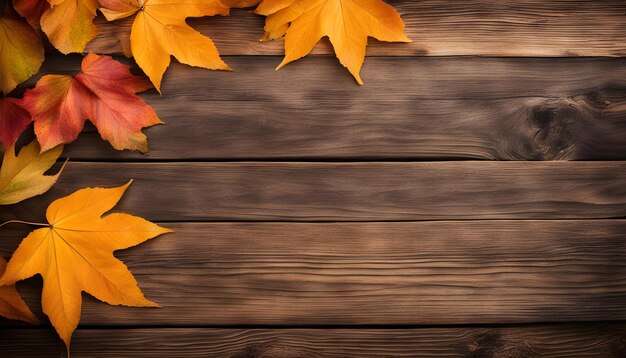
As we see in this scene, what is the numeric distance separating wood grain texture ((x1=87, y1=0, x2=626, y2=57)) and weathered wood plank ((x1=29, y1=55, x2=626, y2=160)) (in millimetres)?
20

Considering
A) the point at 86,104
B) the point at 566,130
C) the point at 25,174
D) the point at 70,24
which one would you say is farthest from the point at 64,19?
the point at 566,130

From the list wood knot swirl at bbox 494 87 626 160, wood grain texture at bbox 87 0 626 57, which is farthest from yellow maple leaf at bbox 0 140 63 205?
wood knot swirl at bbox 494 87 626 160

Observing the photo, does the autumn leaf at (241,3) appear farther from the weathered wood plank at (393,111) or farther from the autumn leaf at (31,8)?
the autumn leaf at (31,8)

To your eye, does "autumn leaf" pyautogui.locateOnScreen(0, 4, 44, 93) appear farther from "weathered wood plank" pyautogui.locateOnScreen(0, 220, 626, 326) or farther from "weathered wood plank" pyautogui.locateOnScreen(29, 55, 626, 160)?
"weathered wood plank" pyautogui.locateOnScreen(0, 220, 626, 326)

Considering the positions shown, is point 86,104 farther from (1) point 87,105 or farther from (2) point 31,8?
(2) point 31,8

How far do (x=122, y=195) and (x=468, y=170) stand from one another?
0.57 m

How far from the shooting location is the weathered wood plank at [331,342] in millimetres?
930

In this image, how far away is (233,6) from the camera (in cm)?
95

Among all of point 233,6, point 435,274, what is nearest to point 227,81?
point 233,6

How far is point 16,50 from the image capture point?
2.96 ft

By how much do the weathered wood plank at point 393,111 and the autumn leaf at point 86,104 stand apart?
5cm

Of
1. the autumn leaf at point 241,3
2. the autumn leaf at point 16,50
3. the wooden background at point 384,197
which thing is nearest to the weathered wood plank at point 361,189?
the wooden background at point 384,197

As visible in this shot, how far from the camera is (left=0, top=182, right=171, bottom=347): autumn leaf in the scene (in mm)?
869

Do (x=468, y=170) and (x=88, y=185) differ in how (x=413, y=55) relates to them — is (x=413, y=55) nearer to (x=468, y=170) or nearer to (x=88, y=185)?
(x=468, y=170)
